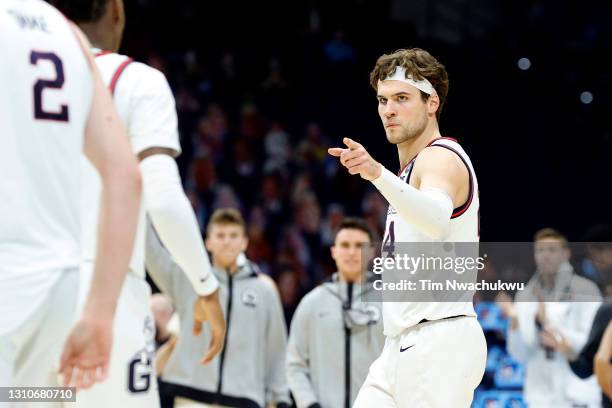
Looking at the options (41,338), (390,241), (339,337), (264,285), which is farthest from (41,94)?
(264,285)

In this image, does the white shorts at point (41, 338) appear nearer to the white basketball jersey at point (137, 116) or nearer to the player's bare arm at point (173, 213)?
the white basketball jersey at point (137, 116)

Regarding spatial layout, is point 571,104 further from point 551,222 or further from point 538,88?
point 551,222

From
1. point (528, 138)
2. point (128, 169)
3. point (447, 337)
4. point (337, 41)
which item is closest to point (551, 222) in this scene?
point (528, 138)

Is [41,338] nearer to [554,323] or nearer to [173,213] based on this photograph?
[173,213]

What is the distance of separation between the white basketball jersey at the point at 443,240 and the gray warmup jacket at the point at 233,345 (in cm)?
344

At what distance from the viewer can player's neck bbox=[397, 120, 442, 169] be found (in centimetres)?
551

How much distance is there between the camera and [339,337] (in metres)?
8.33

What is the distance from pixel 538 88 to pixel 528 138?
1.23 metres

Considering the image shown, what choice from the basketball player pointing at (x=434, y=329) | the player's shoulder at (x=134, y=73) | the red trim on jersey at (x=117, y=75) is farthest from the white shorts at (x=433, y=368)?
the red trim on jersey at (x=117, y=75)

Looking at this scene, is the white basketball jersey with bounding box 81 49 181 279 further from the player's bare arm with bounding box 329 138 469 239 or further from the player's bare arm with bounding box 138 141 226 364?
the player's bare arm with bounding box 329 138 469 239

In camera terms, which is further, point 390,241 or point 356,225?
point 356,225

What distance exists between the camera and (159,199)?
13.0ft

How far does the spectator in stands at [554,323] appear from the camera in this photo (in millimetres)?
9812

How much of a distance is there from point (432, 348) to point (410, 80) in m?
1.39
